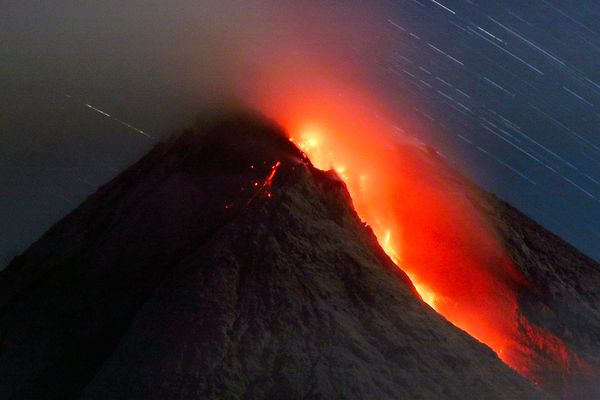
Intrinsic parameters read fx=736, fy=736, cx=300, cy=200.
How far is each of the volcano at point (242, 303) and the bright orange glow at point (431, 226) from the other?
422 millimetres

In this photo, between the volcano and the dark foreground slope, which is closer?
the volcano

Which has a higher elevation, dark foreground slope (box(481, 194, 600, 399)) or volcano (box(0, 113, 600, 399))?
dark foreground slope (box(481, 194, 600, 399))

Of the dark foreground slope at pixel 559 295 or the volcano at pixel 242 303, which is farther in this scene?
the dark foreground slope at pixel 559 295

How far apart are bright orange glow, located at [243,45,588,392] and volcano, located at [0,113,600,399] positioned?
1.38ft

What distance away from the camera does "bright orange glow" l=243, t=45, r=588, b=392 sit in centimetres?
2705

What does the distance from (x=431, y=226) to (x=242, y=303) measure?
13.3 metres

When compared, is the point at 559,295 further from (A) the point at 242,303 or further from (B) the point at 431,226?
(A) the point at 242,303

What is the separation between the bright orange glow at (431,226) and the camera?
27.0 metres

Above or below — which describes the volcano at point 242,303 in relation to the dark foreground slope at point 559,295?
below

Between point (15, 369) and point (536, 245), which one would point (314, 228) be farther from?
point (536, 245)

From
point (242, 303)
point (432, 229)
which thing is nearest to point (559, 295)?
point (432, 229)

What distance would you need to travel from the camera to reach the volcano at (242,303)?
17922mm

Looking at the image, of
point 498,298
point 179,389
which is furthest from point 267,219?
point 498,298

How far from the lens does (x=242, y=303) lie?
19906 mm
